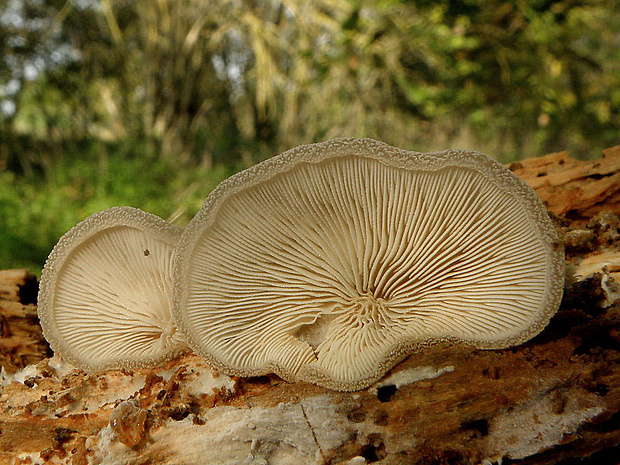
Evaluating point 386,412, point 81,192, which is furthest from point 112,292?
point 81,192

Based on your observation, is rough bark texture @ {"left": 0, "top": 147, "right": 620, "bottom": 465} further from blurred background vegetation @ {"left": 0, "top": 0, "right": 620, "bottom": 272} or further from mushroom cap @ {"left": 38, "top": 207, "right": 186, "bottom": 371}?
blurred background vegetation @ {"left": 0, "top": 0, "right": 620, "bottom": 272}

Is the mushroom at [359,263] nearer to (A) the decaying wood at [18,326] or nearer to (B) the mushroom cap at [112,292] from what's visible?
(B) the mushroom cap at [112,292]

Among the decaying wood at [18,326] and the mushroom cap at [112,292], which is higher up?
the mushroom cap at [112,292]

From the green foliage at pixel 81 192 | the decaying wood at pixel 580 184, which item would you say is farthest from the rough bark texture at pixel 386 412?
the green foliage at pixel 81 192

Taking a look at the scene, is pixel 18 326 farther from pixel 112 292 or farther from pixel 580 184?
pixel 580 184

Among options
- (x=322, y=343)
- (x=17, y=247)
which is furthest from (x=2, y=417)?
(x=17, y=247)

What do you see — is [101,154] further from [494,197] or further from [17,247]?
[494,197]

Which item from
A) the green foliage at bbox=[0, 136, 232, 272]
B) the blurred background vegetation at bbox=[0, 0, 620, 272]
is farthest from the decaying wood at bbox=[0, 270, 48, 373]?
the blurred background vegetation at bbox=[0, 0, 620, 272]
